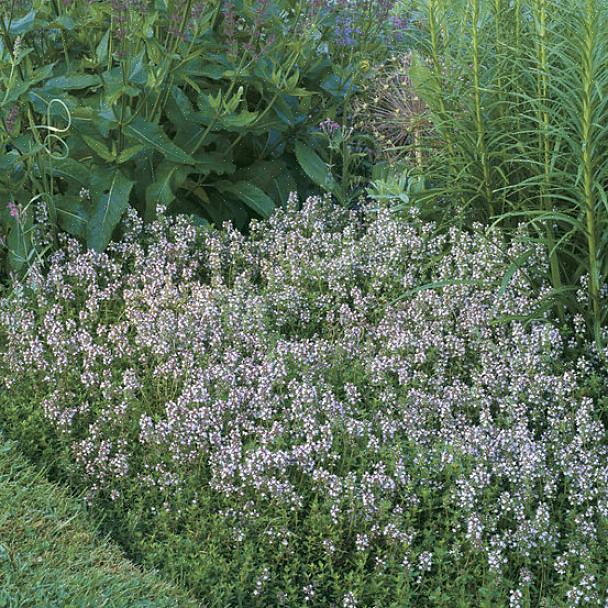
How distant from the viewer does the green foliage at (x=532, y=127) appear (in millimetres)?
3973

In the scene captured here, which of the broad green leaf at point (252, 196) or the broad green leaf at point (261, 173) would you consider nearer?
the broad green leaf at point (252, 196)

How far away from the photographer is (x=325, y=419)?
3.67 m

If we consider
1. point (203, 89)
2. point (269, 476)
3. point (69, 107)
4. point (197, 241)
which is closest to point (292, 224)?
point (197, 241)

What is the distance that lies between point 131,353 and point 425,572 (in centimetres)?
157

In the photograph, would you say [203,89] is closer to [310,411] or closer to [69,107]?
[69,107]

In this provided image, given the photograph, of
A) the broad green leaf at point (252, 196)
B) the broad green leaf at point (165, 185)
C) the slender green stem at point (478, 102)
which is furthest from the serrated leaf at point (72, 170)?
the slender green stem at point (478, 102)

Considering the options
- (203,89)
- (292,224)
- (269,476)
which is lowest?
(269,476)

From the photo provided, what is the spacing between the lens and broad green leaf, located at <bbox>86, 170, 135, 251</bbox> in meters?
4.77

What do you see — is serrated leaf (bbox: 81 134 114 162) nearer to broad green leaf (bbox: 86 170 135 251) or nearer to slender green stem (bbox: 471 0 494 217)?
broad green leaf (bbox: 86 170 135 251)

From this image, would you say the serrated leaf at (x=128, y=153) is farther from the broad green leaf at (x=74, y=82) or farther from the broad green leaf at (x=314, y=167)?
the broad green leaf at (x=314, y=167)

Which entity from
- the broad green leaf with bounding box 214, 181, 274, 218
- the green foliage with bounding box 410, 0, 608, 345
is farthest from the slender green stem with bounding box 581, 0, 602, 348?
the broad green leaf with bounding box 214, 181, 274, 218


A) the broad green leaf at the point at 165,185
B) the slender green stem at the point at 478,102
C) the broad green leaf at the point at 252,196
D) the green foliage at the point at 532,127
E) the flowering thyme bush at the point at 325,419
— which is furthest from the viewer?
the broad green leaf at the point at 252,196

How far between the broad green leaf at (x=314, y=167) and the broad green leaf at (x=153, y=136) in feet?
2.87

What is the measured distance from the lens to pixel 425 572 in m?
3.20
